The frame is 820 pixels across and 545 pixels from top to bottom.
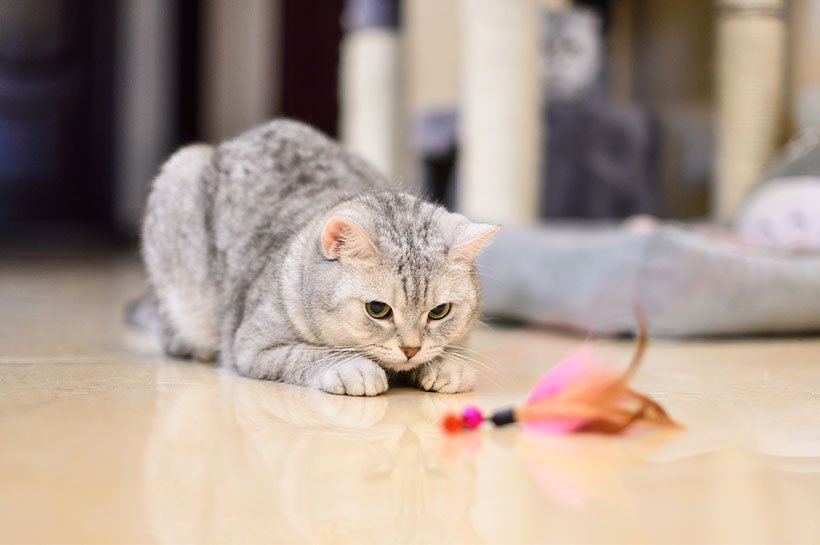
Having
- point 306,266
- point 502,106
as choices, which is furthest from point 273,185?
point 502,106

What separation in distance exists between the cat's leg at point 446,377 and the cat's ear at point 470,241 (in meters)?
0.17

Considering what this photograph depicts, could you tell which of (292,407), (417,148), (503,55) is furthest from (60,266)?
(292,407)

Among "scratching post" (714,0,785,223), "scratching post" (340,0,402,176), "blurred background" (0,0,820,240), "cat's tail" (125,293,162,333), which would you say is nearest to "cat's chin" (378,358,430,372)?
"blurred background" (0,0,820,240)

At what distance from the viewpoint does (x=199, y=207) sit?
184 centimetres

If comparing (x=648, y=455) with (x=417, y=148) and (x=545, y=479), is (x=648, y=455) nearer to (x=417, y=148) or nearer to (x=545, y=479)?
(x=545, y=479)

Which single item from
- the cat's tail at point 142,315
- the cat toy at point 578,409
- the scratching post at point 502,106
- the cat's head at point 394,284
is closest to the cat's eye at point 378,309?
the cat's head at point 394,284

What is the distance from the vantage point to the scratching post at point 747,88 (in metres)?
3.29

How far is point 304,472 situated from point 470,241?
55 cm

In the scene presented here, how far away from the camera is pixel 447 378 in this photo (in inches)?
57.3

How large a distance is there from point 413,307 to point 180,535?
0.64m

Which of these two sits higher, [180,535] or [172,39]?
[172,39]

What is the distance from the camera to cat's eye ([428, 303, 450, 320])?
1425 millimetres

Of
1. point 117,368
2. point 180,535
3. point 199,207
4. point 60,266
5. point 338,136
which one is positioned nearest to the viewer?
point 180,535

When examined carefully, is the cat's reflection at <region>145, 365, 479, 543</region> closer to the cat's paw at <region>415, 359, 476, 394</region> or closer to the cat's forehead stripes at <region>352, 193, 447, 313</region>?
the cat's paw at <region>415, 359, 476, 394</region>
